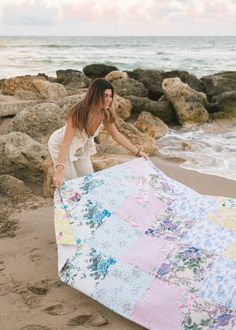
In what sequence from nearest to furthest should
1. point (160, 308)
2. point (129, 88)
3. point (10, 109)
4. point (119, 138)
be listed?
point (160, 308)
point (119, 138)
point (10, 109)
point (129, 88)

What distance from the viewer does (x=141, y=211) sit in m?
3.81

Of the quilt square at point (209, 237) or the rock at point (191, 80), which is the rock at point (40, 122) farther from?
the rock at point (191, 80)

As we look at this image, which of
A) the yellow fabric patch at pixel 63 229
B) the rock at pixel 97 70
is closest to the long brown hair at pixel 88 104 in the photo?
the yellow fabric patch at pixel 63 229

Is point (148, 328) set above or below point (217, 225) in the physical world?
below

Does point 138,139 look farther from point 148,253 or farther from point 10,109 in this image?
point 148,253

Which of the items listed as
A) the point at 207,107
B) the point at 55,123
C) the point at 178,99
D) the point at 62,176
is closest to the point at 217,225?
the point at 62,176

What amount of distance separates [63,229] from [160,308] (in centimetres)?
104

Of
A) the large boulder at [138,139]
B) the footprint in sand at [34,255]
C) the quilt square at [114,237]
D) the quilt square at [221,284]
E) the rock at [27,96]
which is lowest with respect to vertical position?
the large boulder at [138,139]

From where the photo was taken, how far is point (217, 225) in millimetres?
3588

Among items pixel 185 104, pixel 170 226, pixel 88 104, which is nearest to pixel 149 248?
pixel 170 226

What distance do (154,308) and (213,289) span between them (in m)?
0.41

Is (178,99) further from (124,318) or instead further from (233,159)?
(124,318)

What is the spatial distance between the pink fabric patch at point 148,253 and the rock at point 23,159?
126 inches

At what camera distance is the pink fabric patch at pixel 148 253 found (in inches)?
132
